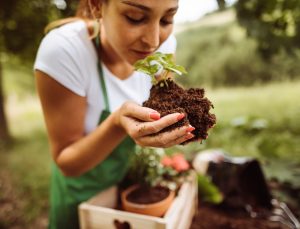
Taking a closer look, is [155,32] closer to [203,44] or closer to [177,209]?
[177,209]

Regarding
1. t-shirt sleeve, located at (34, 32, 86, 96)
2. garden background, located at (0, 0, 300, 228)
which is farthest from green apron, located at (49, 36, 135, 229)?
garden background, located at (0, 0, 300, 228)

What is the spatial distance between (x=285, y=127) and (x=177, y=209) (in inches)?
99.5

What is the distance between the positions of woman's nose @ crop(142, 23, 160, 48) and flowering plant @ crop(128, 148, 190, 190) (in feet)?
2.37

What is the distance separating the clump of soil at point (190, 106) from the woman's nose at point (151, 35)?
0.60 ft

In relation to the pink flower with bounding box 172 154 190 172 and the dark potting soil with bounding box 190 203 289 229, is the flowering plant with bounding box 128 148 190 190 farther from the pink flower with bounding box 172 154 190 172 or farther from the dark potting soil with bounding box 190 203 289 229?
the dark potting soil with bounding box 190 203 289 229

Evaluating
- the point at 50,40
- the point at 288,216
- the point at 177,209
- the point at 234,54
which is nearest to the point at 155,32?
the point at 50,40

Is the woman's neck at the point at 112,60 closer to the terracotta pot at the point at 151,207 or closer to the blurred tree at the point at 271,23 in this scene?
the terracotta pot at the point at 151,207

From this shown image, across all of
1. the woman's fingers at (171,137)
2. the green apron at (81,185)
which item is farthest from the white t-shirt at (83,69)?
the woman's fingers at (171,137)

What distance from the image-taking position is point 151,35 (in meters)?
1.02

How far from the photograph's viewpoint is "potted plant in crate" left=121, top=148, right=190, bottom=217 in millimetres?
1318

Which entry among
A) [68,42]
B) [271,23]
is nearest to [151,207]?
[68,42]

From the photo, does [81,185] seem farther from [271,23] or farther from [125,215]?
[271,23]

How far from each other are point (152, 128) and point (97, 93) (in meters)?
0.69

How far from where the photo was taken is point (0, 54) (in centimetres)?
438
